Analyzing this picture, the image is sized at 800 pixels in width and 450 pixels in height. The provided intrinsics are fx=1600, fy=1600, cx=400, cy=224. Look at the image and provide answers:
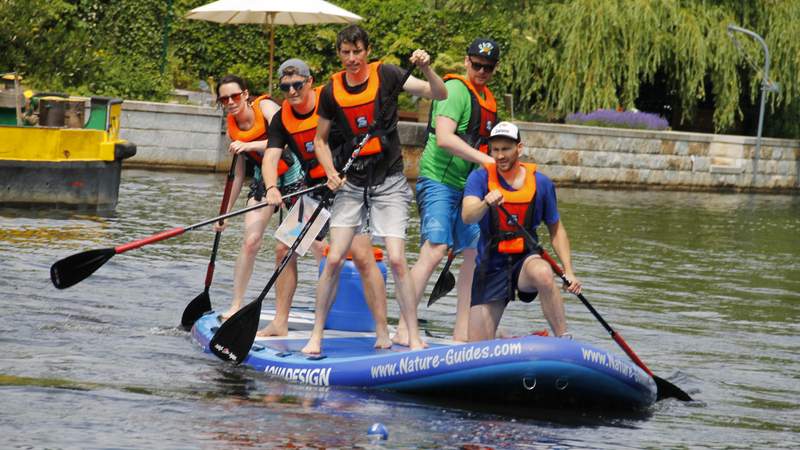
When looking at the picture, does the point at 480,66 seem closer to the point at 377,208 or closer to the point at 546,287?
the point at 377,208

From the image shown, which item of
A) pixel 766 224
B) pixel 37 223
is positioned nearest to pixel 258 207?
pixel 37 223

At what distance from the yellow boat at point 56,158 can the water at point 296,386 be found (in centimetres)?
35

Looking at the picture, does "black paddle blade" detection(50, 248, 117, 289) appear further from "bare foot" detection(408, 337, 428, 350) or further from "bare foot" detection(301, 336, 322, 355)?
"bare foot" detection(408, 337, 428, 350)

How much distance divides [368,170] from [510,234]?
865 mm

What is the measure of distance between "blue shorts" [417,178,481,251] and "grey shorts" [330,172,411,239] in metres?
0.33

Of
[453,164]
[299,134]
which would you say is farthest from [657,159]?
[299,134]

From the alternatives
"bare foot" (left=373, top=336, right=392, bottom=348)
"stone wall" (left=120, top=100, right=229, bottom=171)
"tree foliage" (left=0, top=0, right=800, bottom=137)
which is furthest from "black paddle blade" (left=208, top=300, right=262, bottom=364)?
"stone wall" (left=120, top=100, right=229, bottom=171)

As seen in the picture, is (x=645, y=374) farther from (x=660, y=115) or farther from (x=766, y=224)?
(x=660, y=115)

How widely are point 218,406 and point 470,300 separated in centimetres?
182

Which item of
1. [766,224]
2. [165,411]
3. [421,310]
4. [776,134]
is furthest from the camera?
[776,134]

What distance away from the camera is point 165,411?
7.78m

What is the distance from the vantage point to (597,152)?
27297mm

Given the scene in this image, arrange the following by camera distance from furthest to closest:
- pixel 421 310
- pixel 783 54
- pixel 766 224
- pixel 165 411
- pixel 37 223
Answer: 1. pixel 783 54
2. pixel 766 224
3. pixel 37 223
4. pixel 421 310
5. pixel 165 411

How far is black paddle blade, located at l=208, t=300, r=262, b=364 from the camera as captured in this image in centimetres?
893
